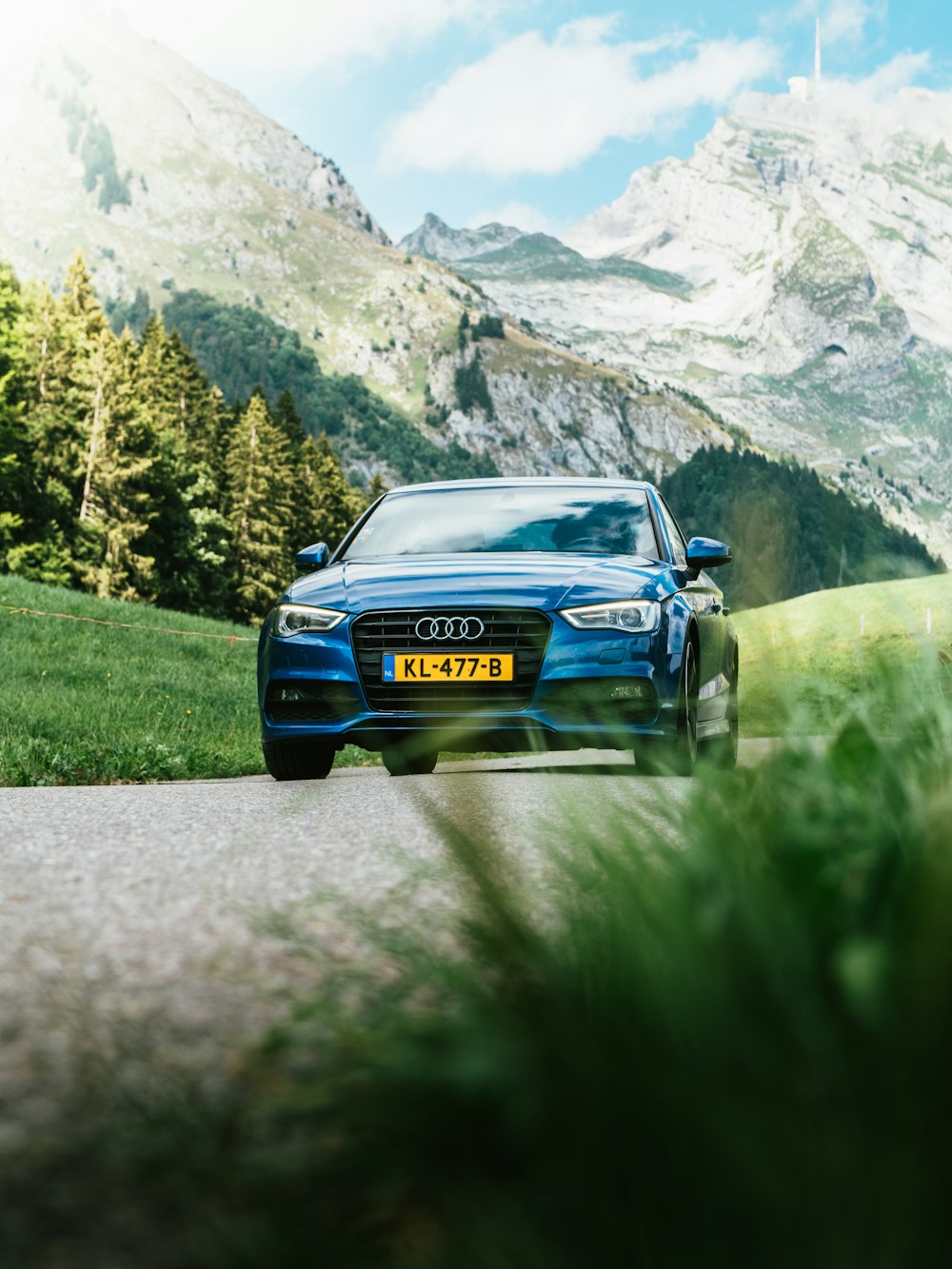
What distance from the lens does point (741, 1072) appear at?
4.60ft

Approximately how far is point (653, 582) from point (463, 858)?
585 cm

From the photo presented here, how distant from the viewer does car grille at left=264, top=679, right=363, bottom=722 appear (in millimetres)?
7496

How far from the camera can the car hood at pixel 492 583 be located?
288 inches

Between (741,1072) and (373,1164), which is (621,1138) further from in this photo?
(373,1164)

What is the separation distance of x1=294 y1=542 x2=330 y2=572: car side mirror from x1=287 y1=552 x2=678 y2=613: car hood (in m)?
0.48

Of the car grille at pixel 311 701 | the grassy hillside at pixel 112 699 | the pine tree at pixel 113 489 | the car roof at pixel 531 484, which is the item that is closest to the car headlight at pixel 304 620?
the car grille at pixel 311 701

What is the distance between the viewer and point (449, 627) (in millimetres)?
7340

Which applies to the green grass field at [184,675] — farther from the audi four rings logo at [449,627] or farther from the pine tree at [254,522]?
the pine tree at [254,522]

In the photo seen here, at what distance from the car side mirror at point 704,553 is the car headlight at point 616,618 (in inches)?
36.3

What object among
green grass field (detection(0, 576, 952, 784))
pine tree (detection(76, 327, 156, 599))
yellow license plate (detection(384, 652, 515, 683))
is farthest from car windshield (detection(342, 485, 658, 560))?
pine tree (detection(76, 327, 156, 599))

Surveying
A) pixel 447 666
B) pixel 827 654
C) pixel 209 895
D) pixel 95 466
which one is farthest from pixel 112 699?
pixel 95 466

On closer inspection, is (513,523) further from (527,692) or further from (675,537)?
(527,692)

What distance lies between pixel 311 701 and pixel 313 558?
4.29 ft

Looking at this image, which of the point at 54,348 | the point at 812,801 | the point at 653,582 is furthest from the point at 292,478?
the point at 812,801
